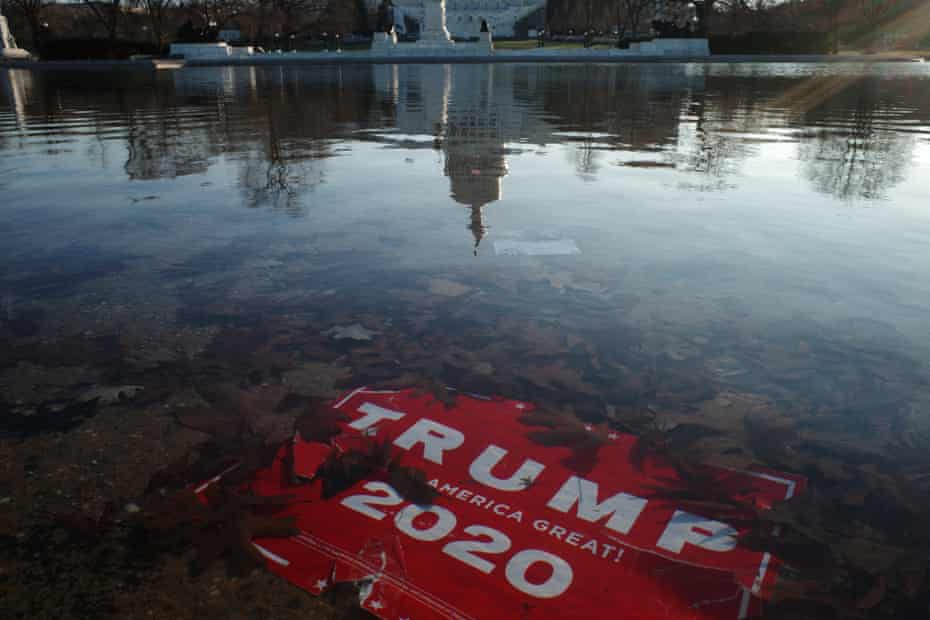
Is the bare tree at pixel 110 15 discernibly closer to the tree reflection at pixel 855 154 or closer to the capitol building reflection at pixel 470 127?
the capitol building reflection at pixel 470 127

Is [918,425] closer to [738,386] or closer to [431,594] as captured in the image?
[738,386]

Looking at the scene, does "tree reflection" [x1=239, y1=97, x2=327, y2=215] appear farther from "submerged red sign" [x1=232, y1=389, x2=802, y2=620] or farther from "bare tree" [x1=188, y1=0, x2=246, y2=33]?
"bare tree" [x1=188, y1=0, x2=246, y2=33]

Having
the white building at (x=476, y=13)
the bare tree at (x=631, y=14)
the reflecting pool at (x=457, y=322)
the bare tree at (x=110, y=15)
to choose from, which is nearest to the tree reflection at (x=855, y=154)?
the reflecting pool at (x=457, y=322)

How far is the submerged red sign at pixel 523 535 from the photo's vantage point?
7.18 ft

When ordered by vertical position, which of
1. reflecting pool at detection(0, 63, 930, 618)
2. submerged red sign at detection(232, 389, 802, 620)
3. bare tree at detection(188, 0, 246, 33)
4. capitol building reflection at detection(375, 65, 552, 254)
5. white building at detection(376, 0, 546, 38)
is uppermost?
white building at detection(376, 0, 546, 38)

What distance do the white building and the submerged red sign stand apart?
4314 inches

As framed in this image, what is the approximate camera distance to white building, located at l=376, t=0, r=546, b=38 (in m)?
106

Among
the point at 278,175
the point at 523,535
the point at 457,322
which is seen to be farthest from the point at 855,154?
the point at 523,535

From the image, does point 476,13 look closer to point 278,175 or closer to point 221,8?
point 221,8

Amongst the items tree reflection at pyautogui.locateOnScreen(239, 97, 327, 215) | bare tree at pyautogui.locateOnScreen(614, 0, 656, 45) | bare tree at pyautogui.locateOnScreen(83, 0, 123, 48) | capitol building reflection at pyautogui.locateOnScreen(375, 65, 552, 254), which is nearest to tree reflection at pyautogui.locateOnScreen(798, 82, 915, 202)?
capitol building reflection at pyautogui.locateOnScreen(375, 65, 552, 254)

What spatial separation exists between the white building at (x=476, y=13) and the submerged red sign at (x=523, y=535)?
110 metres

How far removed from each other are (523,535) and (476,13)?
4631 inches

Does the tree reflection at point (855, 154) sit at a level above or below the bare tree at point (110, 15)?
below

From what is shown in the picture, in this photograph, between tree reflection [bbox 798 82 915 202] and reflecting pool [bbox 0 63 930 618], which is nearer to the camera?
reflecting pool [bbox 0 63 930 618]
